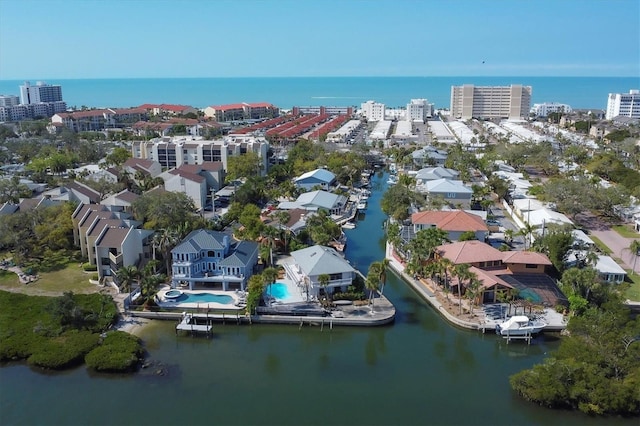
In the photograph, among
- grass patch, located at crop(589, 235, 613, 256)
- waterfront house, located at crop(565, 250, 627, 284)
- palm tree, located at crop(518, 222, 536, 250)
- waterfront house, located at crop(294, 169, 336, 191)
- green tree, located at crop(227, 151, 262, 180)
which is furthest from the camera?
green tree, located at crop(227, 151, 262, 180)

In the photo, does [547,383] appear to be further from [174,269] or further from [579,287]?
[174,269]

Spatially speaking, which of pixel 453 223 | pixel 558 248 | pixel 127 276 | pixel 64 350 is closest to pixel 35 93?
pixel 127 276

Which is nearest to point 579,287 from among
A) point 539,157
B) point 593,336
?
point 593,336

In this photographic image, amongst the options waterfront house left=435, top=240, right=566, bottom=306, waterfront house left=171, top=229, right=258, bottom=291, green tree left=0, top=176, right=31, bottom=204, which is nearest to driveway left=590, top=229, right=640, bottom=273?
waterfront house left=435, top=240, right=566, bottom=306

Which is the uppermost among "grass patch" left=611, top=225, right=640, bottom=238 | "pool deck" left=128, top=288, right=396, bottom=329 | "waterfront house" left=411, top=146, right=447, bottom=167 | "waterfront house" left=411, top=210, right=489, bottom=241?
"waterfront house" left=411, top=146, right=447, bottom=167

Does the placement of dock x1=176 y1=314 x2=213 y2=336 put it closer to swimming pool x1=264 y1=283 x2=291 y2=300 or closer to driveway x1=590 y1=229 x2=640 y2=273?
swimming pool x1=264 y1=283 x2=291 y2=300

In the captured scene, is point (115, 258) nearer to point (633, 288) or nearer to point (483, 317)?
point (483, 317)

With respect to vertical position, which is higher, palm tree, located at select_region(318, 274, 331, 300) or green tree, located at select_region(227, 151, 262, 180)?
green tree, located at select_region(227, 151, 262, 180)
